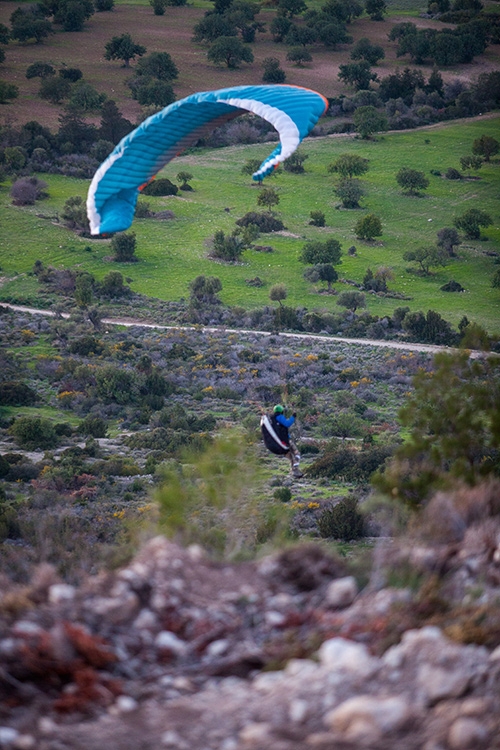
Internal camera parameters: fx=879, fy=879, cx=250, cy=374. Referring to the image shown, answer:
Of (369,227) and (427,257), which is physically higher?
(369,227)

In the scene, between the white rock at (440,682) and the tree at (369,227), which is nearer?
the white rock at (440,682)

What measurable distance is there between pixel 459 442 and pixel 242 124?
64.4m

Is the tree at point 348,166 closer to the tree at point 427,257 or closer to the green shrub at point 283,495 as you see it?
the tree at point 427,257

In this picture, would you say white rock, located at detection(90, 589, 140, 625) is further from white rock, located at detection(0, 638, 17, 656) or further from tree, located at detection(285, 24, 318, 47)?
tree, located at detection(285, 24, 318, 47)

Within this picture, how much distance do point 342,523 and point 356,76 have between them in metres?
70.3

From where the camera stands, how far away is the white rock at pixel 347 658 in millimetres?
6453

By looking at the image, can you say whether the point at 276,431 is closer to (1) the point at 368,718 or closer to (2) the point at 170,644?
(2) the point at 170,644

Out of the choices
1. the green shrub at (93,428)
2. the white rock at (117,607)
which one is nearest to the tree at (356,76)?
the green shrub at (93,428)

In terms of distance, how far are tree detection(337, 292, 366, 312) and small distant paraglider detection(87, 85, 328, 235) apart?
30.3 metres

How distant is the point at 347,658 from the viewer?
6.52 meters

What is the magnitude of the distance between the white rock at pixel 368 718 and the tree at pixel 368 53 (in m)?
88.9

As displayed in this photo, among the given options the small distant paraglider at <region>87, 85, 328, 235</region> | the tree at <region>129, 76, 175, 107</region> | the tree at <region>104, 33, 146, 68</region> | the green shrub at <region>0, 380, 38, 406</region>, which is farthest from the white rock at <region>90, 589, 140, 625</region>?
the tree at <region>104, 33, 146, 68</region>

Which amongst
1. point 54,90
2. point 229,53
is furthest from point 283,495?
point 229,53

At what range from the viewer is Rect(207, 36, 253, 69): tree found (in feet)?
274
